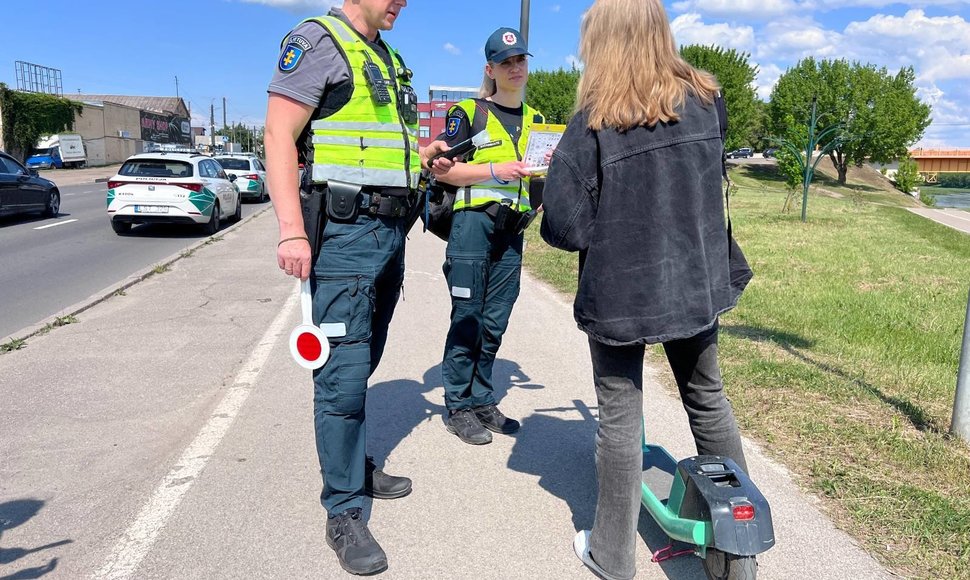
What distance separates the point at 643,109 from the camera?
2.27 m

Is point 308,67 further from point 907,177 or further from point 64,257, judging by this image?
point 907,177

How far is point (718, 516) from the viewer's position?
2.28 m

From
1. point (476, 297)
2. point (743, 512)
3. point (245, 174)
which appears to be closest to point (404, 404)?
point (476, 297)

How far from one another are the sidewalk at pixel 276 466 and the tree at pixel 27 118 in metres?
47.8

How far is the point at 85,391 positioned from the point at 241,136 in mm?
125139

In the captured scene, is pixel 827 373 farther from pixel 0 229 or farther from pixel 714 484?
pixel 0 229

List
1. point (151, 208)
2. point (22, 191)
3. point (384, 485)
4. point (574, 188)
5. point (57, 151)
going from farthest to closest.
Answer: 1. point (57, 151)
2. point (22, 191)
3. point (151, 208)
4. point (384, 485)
5. point (574, 188)

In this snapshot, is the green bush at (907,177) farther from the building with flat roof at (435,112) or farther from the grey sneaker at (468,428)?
the grey sneaker at (468,428)

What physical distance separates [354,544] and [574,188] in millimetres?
1557

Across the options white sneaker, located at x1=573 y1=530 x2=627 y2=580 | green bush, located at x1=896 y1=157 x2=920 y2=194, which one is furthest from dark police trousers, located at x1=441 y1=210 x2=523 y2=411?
green bush, located at x1=896 y1=157 x2=920 y2=194

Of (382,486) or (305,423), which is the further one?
(305,423)

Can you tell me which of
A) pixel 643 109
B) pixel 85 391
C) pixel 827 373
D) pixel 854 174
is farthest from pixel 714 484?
pixel 854 174

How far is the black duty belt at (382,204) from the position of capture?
276 centimetres

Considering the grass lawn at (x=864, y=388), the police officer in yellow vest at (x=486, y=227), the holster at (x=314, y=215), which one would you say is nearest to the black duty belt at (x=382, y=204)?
the holster at (x=314, y=215)
